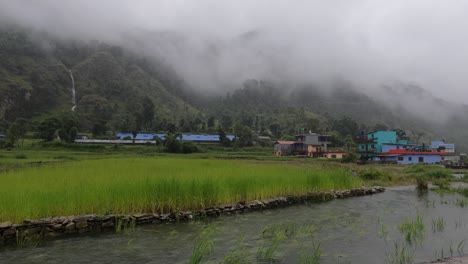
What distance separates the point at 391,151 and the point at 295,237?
6670 centimetres

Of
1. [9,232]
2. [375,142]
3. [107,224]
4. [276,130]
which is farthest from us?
[276,130]

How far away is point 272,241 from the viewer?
11.8 meters

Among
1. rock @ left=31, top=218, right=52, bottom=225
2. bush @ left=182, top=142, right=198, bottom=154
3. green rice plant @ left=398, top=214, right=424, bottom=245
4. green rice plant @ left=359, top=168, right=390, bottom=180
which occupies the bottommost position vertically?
green rice plant @ left=359, top=168, right=390, bottom=180

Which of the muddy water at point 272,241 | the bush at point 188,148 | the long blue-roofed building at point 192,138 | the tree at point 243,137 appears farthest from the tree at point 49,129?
the muddy water at point 272,241

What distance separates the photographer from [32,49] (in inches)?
6905

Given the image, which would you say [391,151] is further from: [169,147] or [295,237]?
[295,237]

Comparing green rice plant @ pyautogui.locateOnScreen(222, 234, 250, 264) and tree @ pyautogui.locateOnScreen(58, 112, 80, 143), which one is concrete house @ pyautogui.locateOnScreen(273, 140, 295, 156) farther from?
green rice plant @ pyautogui.locateOnScreen(222, 234, 250, 264)

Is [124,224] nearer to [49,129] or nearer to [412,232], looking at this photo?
[412,232]

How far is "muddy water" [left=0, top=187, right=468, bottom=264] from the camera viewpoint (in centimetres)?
1036

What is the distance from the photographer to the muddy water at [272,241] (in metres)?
10.4

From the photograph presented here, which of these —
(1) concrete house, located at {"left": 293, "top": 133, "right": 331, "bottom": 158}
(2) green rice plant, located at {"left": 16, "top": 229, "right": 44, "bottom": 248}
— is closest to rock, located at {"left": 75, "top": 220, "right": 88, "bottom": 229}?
A: (2) green rice plant, located at {"left": 16, "top": 229, "right": 44, "bottom": 248}

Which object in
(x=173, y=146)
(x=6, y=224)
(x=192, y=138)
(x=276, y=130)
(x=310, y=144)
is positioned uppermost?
(x=276, y=130)

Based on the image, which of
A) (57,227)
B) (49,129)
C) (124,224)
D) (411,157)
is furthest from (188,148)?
(57,227)

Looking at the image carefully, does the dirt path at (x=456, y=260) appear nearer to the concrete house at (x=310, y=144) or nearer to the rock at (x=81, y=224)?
the rock at (x=81, y=224)
